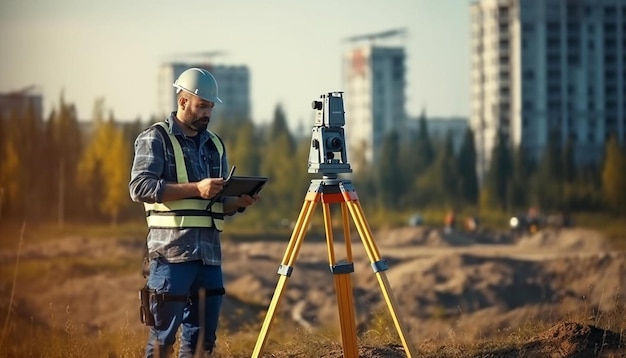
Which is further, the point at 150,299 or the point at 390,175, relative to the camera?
the point at 390,175

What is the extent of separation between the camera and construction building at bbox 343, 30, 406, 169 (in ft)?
155

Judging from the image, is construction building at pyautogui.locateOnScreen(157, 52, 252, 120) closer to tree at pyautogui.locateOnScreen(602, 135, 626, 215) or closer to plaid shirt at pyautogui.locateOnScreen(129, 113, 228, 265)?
tree at pyautogui.locateOnScreen(602, 135, 626, 215)

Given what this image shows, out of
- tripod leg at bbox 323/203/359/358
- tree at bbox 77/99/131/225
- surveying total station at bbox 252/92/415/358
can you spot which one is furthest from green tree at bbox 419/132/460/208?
surveying total station at bbox 252/92/415/358

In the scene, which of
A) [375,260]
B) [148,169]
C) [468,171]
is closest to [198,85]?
[148,169]

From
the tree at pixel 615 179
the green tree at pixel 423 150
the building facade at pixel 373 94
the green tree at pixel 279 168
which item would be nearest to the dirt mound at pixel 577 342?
the green tree at pixel 279 168

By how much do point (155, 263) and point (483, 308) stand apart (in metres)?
21.2

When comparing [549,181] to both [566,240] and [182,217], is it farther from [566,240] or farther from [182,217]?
[182,217]

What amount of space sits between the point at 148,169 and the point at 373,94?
143 ft

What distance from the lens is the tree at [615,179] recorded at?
41188mm

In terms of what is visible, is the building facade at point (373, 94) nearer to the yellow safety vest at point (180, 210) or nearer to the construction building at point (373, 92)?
the construction building at point (373, 92)

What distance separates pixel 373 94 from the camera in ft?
163

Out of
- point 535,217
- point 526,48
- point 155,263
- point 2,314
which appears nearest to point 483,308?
point 2,314

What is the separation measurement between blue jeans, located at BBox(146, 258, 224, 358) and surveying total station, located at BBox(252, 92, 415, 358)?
24 cm

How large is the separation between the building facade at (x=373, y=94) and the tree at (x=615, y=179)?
314 inches
